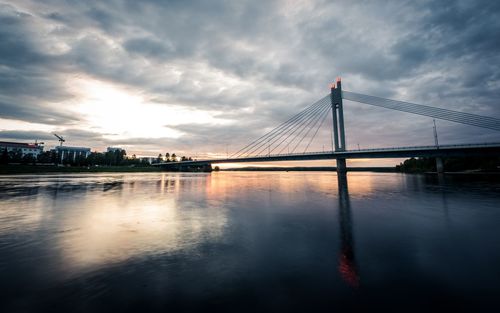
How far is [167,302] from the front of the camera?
4.75 metres

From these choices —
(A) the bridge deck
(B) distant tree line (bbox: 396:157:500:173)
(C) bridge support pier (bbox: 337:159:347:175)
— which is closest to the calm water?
(A) the bridge deck

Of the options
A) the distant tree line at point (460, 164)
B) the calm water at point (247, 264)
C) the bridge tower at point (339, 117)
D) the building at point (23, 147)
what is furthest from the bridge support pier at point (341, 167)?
the building at point (23, 147)

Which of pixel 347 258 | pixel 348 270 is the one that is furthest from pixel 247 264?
pixel 347 258

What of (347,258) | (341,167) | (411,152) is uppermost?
(411,152)

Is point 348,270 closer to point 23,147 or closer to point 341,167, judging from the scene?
point 341,167

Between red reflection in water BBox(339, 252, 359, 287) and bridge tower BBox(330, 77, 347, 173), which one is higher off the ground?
bridge tower BBox(330, 77, 347, 173)

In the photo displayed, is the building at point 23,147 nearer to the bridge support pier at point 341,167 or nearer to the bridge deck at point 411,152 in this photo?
the bridge deck at point 411,152

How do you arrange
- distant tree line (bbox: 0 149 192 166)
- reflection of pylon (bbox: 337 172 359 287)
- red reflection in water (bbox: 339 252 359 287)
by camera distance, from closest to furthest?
red reflection in water (bbox: 339 252 359 287)
reflection of pylon (bbox: 337 172 359 287)
distant tree line (bbox: 0 149 192 166)

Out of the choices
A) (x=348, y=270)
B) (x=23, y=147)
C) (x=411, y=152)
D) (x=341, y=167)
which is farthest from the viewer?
(x=23, y=147)

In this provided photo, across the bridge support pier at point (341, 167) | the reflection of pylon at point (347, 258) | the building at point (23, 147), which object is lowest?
the reflection of pylon at point (347, 258)

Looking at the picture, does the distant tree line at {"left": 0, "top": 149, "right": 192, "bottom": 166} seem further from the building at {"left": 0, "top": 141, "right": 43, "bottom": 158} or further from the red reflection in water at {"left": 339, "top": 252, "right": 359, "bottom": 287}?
the red reflection in water at {"left": 339, "top": 252, "right": 359, "bottom": 287}

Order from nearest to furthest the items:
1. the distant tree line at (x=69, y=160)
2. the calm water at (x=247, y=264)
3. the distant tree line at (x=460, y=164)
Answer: the calm water at (x=247, y=264), the distant tree line at (x=460, y=164), the distant tree line at (x=69, y=160)

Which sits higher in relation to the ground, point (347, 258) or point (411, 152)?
point (411, 152)

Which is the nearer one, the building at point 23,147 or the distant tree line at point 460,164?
the distant tree line at point 460,164
